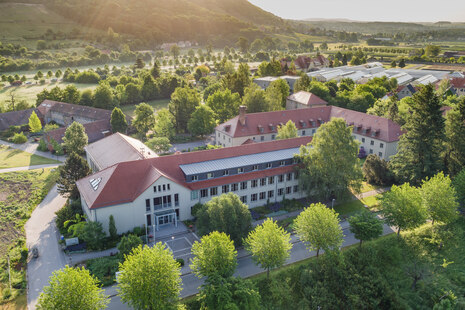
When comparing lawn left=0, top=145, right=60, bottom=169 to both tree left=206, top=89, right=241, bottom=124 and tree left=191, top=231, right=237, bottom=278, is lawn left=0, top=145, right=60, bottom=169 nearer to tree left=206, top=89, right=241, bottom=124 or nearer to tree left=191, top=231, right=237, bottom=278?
tree left=206, top=89, right=241, bottom=124

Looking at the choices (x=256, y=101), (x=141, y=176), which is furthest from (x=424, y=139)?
(x=141, y=176)

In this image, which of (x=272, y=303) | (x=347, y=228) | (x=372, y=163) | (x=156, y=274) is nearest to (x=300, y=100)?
(x=372, y=163)

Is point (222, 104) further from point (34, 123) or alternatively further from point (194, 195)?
point (34, 123)

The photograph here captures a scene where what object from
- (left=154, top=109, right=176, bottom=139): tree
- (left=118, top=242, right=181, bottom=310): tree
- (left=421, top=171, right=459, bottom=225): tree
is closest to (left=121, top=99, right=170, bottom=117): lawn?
(left=154, top=109, right=176, bottom=139): tree

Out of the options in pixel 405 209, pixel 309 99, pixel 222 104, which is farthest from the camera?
pixel 309 99

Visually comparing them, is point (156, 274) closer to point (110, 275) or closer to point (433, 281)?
point (110, 275)

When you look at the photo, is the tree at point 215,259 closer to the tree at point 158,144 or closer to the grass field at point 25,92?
the tree at point 158,144

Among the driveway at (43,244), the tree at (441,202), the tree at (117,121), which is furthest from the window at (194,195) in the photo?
the tree at (117,121)

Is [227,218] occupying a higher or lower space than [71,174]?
lower
